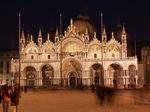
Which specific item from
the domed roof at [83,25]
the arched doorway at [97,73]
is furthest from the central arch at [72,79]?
the domed roof at [83,25]

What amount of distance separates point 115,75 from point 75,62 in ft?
27.0

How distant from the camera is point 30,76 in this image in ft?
276

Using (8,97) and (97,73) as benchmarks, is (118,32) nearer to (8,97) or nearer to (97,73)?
(97,73)

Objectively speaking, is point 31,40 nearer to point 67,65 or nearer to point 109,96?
point 67,65

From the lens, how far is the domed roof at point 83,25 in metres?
88.1

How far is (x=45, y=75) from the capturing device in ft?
277

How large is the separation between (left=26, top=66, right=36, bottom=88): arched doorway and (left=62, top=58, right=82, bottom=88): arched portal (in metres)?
5.90

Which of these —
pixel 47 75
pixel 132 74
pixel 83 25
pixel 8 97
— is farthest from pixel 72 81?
pixel 8 97

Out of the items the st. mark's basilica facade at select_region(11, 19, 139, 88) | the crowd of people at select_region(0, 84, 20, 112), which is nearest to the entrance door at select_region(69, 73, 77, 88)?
the st. mark's basilica facade at select_region(11, 19, 139, 88)

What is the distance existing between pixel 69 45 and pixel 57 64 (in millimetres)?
4840

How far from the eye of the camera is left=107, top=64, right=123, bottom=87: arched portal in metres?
80.4

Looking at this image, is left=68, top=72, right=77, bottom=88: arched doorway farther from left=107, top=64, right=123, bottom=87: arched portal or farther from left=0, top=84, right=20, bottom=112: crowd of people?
left=0, top=84, right=20, bottom=112: crowd of people

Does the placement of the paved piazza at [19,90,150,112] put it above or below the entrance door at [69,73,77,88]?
below

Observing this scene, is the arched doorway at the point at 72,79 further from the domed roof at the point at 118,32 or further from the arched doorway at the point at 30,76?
the domed roof at the point at 118,32
